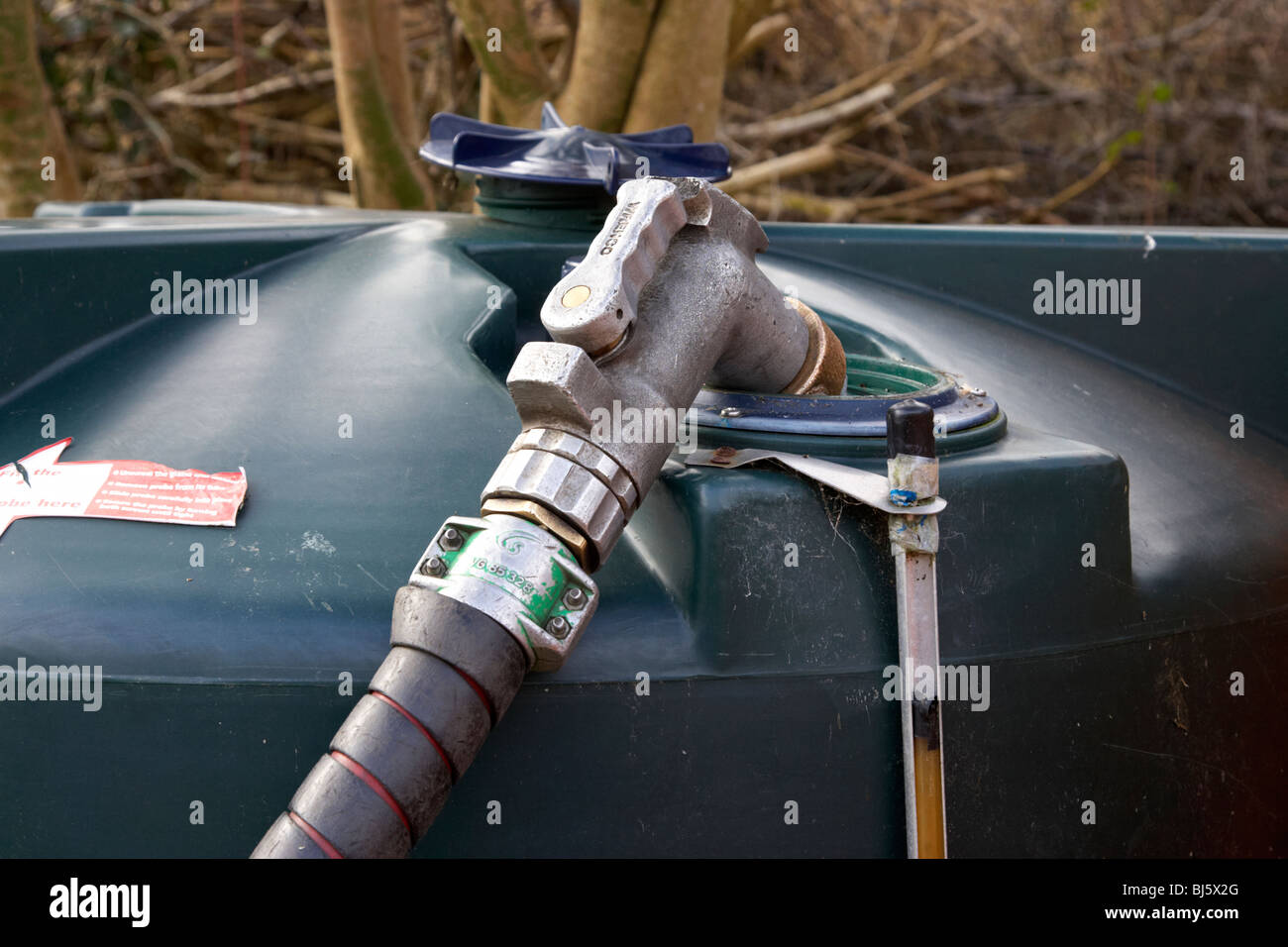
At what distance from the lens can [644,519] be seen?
157 cm

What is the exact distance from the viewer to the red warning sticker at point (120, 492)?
1553 mm

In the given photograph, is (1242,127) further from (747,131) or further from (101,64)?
(101,64)

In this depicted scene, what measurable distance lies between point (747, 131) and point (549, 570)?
556cm

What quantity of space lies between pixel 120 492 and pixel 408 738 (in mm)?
568

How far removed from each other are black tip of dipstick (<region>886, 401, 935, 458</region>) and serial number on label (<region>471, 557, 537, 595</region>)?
421 millimetres

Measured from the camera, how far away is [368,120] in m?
3.82

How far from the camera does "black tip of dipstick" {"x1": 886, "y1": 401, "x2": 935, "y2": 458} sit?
141 cm

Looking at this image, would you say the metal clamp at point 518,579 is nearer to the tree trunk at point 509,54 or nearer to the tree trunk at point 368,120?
the tree trunk at point 509,54

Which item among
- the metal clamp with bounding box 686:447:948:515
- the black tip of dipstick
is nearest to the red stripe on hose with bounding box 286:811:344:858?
the metal clamp with bounding box 686:447:948:515

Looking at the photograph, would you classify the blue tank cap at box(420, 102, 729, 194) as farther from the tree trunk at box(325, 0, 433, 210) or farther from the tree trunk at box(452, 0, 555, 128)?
the tree trunk at box(325, 0, 433, 210)

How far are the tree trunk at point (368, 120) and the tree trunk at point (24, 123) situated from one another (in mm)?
896

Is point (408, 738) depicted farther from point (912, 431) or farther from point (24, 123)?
point (24, 123)

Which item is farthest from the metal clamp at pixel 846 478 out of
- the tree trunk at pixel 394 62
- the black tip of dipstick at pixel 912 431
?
the tree trunk at pixel 394 62
